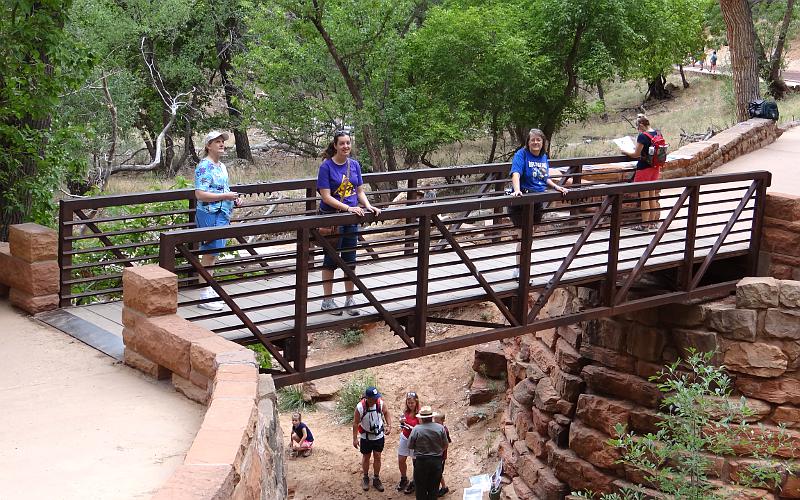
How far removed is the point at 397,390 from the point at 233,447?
534 inches

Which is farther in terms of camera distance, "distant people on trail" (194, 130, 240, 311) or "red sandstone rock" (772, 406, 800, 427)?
"red sandstone rock" (772, 406, 800, 427)

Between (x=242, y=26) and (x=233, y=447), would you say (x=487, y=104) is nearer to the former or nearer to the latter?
(x=242, y=26)

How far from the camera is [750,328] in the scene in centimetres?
1022

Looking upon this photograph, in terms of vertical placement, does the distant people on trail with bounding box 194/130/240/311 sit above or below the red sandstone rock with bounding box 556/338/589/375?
above

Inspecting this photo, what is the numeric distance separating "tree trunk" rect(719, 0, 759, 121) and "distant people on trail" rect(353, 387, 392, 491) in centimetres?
1192

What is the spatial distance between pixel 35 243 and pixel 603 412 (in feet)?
21.6

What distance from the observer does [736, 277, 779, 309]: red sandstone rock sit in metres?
10.2

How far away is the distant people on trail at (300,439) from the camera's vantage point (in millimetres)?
14180

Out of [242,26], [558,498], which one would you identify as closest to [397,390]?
[558,498]

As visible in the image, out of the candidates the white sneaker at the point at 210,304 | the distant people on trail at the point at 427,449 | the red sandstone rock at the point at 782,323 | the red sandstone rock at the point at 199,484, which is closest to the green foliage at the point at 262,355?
the distant people on trail at the point at 427,449

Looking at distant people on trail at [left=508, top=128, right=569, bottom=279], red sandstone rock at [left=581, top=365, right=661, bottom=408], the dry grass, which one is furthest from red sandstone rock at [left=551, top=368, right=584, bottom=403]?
the dry grass

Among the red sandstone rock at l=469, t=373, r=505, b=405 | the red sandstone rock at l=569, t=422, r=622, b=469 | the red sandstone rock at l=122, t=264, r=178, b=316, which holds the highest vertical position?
the red sandstone rock at l=122, t=264, r=178, b=316

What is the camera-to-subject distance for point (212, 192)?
25.7 feet

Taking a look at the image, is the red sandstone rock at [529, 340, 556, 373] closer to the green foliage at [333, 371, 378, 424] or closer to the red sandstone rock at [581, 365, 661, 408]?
the red sandstone rock at [581, 365, 661, 408]
